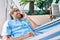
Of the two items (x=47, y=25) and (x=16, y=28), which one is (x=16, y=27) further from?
(x=47, y=25)

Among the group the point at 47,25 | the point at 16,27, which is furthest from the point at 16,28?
the point at 47,25

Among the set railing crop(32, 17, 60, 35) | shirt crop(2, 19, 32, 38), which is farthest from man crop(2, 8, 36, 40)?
railing crop(32, 17, 60, 35)

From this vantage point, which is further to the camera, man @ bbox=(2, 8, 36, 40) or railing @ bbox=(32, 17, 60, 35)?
man @ bbox=(2, 8, 36, 40)

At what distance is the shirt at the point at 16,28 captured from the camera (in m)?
2.29

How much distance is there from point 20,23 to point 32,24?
0.21 m

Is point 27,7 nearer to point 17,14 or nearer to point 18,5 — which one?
point 18,5

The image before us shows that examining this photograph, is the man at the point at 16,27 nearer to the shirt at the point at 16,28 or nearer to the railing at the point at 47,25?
the shirt at the point at 16,28

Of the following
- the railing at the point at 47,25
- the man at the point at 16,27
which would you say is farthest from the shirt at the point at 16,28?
the railing at the point at 47,25

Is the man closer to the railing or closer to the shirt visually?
the shirt

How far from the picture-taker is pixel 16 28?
7.75 ft

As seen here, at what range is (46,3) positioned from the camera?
3910 mm

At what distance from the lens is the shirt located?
2.29m

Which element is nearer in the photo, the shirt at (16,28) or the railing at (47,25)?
the railing at (47,25)

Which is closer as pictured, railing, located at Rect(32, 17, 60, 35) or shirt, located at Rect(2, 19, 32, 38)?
railing, located at Rect(32, 17, 60, 35)
